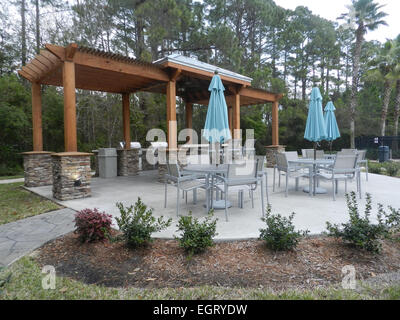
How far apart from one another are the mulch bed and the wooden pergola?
340cm

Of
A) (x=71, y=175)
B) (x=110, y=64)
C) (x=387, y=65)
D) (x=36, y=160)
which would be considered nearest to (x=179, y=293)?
(x=71, y=175)

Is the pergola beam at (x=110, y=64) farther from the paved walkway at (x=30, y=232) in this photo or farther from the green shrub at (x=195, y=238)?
the green shrub at (x=195, y=238)

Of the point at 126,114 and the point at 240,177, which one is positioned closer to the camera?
the point at 240,177

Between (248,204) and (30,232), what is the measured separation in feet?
10.9

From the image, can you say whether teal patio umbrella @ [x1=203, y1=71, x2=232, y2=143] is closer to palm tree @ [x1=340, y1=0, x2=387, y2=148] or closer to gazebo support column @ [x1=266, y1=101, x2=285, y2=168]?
gazebo support column @ [x1=266, y1=101, x2=285, y2=168]

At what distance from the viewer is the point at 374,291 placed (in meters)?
1.92

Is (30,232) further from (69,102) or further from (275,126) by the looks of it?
(275,126)

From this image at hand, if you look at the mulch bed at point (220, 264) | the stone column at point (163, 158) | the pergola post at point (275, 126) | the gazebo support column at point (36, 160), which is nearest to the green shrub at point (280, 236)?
the mulch bed at point (220, 264)

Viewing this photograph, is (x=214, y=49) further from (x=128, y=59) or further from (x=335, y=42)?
(x=335, y=42)

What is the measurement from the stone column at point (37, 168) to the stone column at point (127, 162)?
2.32m

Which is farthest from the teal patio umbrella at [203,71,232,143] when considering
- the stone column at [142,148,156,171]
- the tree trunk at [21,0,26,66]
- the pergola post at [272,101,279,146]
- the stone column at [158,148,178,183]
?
the tree trunk at [21,0,26,66]

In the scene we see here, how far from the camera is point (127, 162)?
29.1ft

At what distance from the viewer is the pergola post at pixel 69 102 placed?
512 cm

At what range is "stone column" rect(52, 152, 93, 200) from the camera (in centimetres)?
510
